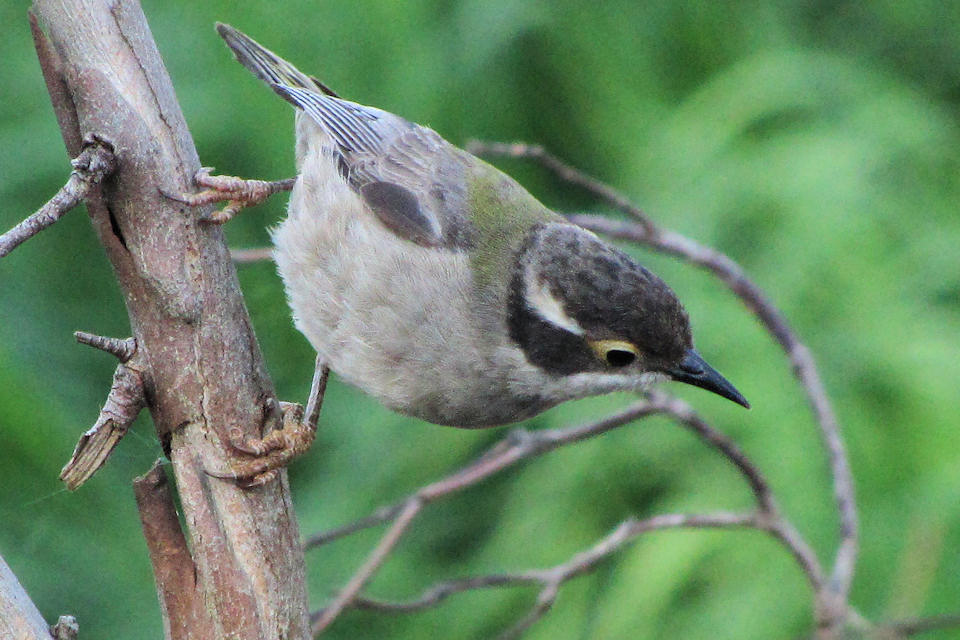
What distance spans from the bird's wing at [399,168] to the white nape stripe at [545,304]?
0.24 metres

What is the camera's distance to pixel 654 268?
167 inches

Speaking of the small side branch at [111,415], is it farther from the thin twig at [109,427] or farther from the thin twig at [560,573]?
the thin twig at [560,573]

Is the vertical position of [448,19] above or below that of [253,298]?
Result: above

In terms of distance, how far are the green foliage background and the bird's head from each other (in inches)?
28.4

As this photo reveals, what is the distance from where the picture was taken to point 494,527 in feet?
12.6

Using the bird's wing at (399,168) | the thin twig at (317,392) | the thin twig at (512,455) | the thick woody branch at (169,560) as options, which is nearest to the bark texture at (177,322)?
the thick woody branch at (169,560)

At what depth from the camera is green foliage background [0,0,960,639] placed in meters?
3.35

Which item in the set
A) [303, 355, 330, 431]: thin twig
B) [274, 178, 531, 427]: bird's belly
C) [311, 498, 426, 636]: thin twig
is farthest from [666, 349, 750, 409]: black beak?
[303, 355, 330, 431]: thin twig

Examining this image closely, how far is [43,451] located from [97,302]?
73 cm

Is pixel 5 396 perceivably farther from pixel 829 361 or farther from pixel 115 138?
pixel 829 361

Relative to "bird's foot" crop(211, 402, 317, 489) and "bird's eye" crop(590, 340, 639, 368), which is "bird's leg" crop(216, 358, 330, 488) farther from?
"bird's eye" crop(590, 340, 639, 368)

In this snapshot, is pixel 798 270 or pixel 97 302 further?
pixel 97 302

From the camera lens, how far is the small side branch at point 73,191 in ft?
6.35

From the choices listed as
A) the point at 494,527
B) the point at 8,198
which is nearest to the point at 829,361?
the point at 494,527
